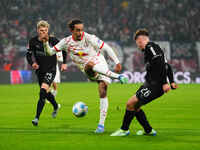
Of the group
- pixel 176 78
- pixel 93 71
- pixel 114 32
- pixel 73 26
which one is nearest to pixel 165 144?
pixel 93 71

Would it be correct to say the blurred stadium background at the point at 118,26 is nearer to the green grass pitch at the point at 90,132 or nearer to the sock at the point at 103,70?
the green grass pitch at the point at 90,132

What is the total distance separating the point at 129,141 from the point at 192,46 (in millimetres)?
24017

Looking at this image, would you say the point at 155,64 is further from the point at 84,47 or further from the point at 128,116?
the point at 84,47

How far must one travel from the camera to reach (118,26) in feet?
106

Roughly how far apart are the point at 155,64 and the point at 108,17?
26.2 meters

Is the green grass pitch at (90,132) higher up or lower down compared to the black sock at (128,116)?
lower down

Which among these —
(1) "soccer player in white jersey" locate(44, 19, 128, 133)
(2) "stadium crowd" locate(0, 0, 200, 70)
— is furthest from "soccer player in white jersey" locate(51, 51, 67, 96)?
(2) "stadium crowd" locate(0, 0, 200, 70)

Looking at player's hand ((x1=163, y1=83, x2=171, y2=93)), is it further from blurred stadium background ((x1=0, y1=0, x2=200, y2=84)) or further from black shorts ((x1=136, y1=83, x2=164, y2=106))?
blurred stadium background ((x1=0, y1=0, x2=200, y2=84))

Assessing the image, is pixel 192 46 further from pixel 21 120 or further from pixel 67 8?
pixel 21 120

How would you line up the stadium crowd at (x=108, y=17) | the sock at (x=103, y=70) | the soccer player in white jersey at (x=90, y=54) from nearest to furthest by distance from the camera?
the sock at (x=103, y=70)
the soccer player in white jersey at (x=90, y=54)
the stadium crowd at (x=108, y=17)

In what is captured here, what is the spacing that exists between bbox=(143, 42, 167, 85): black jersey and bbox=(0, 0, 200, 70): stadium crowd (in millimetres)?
23482

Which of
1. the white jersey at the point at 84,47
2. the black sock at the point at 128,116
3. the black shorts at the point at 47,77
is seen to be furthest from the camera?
the black shorts at the point at 47,77

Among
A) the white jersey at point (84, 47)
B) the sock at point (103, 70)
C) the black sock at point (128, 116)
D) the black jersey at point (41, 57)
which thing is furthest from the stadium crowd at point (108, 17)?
the black sock at point (128, 116)

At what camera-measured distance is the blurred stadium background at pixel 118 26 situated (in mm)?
29391
